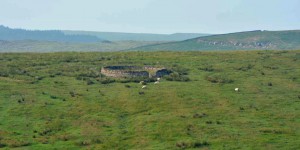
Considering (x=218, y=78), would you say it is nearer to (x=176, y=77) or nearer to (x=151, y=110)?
(x=176, y=77)

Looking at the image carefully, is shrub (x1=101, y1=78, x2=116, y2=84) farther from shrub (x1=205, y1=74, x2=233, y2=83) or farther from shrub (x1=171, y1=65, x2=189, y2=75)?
shrub (x1=205, y1=74, x2=233, y2=83)

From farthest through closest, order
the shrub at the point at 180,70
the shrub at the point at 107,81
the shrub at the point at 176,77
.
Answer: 1. the shrub at the point at 180,70
2. the shrub at the point at 176,77
3. the shrub at the point at 107,81

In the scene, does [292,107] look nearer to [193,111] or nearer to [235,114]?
[235,114]

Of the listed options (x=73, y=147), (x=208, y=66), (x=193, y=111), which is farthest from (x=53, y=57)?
(x=73, y=147)

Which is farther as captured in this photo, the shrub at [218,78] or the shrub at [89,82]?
the shrub at [218,78]

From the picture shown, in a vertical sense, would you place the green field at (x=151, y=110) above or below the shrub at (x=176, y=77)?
below

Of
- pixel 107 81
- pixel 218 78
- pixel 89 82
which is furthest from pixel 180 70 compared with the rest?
pixel 89 82

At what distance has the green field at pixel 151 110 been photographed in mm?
39656

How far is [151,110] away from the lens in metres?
48.7

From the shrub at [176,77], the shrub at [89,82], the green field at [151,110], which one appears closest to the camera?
the green field at [151,110]

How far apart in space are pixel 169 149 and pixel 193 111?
36.7ft

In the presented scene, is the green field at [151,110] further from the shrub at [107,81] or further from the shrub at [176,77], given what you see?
the shrub at [176,77]

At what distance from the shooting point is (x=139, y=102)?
51.3 meters

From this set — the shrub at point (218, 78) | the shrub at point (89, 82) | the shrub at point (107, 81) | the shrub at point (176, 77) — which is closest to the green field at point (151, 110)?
the shrub at point (218, 78)
